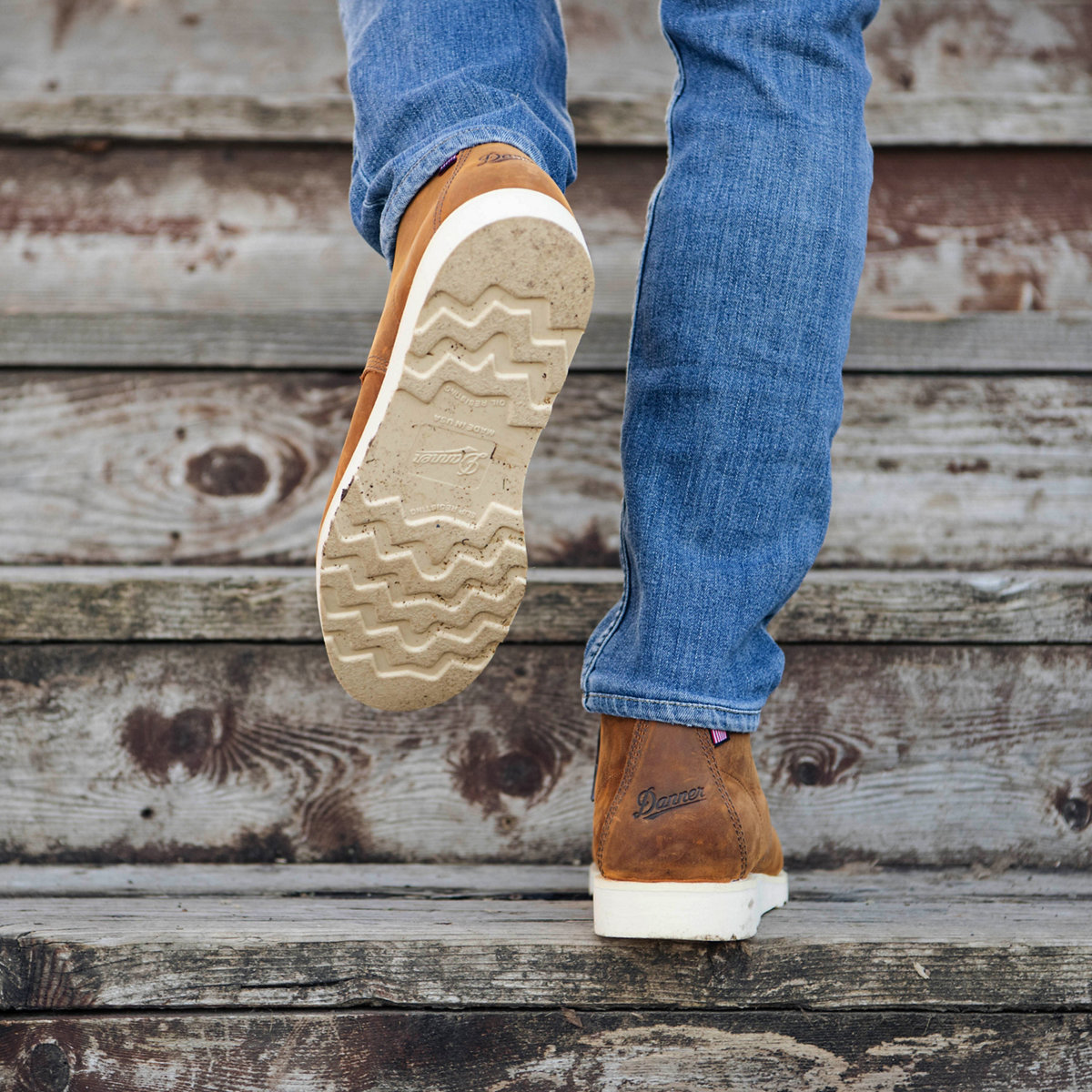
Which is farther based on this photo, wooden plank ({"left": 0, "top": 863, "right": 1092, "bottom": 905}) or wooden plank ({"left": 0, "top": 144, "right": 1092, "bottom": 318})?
wooden plank ({"left": 0, "top": 144, "right": 1092, "bottom": 318})

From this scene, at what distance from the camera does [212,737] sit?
3.17 ft

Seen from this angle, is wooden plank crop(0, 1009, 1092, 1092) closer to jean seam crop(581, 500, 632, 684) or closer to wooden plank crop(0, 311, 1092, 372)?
jean seam crop(581, 500, 632, 684)

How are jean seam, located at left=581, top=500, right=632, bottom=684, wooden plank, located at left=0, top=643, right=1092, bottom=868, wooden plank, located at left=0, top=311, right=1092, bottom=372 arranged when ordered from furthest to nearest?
wooden plank, located at left=0, top=311, right=1092, bottom=372, wooden plank, located at left=0, top=643, right=1092, bottom=868, jean seam, located at left=581, top=500, right=632, bottom=684

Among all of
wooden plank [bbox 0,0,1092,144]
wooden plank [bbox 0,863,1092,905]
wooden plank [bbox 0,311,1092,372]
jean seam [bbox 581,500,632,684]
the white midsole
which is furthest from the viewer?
wooden plank [bbox 0,0,1092,144]

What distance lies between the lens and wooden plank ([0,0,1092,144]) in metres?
1.24

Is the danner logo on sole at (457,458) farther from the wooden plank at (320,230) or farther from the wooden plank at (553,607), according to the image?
the wooden plank at (320,230)

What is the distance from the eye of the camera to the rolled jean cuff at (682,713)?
0.67 meters

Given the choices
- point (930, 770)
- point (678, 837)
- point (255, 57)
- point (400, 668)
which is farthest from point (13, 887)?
point (255, 57)

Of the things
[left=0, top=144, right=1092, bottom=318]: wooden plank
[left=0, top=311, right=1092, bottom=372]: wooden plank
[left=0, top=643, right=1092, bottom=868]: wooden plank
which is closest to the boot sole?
[left=0, top=643, right=1092, bottom=868]: wooden plank

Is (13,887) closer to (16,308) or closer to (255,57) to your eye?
(16,308)

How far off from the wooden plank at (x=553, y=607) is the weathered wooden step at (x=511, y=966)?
0.98 feet

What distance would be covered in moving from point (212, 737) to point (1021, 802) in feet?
2.77

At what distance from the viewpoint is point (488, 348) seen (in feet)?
2.01

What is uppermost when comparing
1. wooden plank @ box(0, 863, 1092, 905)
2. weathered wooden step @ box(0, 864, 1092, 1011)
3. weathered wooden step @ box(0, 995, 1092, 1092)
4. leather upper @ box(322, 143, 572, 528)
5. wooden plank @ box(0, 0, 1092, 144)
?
wooden plank @ box(0, 0, 1092, 144)
